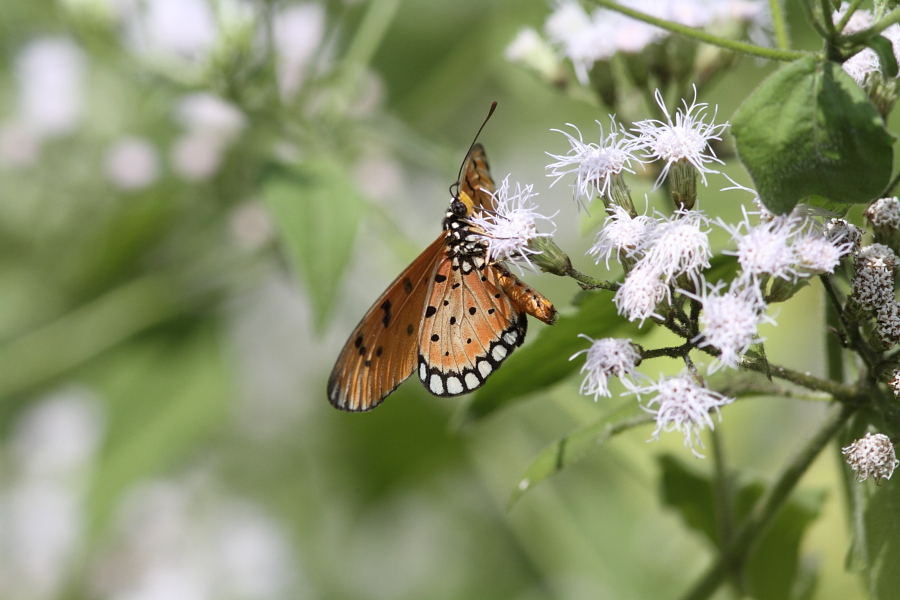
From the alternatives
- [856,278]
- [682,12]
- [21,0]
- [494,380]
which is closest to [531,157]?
[682,12]

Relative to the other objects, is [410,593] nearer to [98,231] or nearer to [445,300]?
[98,231]

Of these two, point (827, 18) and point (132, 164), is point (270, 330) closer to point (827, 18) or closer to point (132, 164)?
point (132, 164)

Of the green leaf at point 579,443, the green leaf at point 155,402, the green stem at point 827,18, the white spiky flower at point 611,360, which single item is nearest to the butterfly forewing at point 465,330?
the green leaf at point 579,443

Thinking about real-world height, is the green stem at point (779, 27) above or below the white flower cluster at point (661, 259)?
above

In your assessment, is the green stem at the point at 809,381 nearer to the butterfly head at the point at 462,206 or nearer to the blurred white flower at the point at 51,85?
the butterfly head at the point at 462,206

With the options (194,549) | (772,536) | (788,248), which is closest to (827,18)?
(788,248)

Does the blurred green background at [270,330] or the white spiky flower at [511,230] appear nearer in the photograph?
the white spiky flower at [511,230]

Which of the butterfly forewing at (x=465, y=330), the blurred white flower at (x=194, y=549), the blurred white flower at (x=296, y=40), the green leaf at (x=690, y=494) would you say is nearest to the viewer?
the butterfly forewing at (x=465, y=330)
